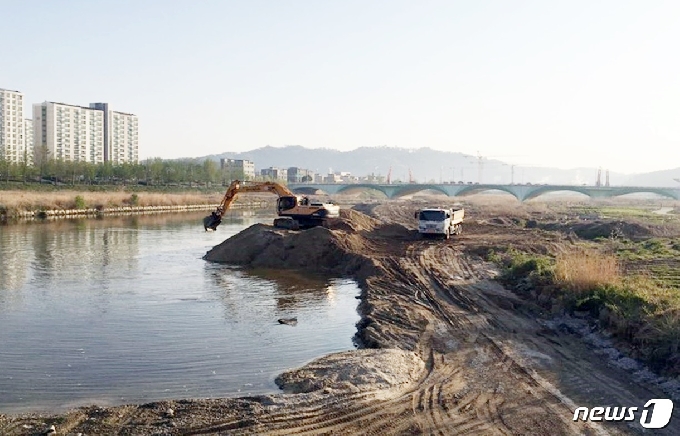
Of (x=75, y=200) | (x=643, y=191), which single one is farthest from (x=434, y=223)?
(x=643, y=191)

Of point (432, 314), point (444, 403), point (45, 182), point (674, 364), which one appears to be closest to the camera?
point (444, 403)

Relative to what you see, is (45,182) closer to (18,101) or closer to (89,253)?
(89,253)

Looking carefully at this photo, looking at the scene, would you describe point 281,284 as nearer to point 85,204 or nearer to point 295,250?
point 295,250

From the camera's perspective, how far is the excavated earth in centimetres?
1123

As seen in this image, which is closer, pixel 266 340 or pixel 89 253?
pixel 266 340

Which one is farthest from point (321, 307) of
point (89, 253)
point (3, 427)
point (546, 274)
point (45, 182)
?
point (45, 182)

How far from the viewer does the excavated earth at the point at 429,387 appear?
36.9 ft

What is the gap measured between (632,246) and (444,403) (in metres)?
27.2

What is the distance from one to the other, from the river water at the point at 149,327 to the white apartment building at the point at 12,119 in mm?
164558

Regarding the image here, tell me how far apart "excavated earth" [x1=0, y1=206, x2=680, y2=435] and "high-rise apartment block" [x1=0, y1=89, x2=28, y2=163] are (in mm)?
181274

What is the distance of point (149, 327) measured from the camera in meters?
19.6

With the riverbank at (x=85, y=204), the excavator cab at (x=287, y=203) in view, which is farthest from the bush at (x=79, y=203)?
the excavator cab at (x=287, y=203)

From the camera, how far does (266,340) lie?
18.2 metres

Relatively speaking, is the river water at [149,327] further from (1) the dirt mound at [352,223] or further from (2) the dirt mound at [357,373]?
(1) the dirt mound at [352,223]
